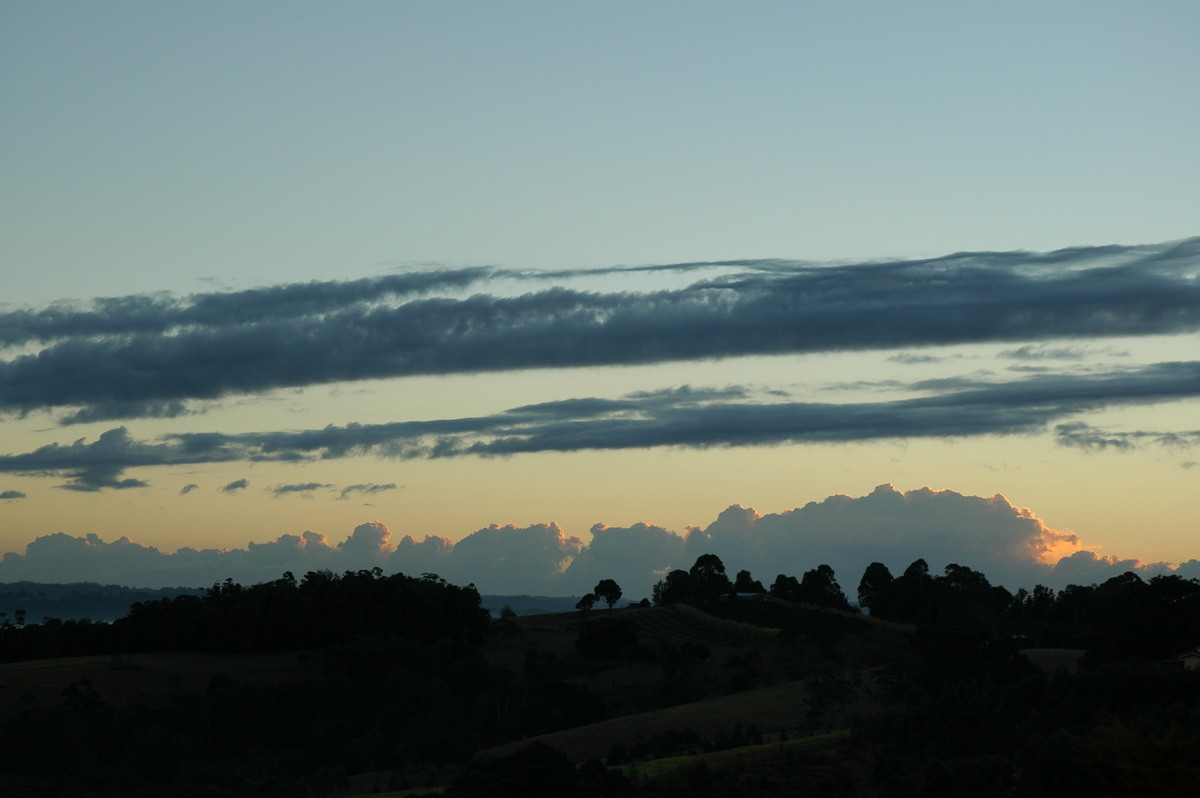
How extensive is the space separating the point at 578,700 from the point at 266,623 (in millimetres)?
32916

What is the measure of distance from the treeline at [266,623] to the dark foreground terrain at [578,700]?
0.22m

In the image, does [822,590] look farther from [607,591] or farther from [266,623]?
[266,623]

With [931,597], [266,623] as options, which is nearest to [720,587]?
[931,597]

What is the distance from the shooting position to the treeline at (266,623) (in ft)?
348

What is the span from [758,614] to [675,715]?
6525cm

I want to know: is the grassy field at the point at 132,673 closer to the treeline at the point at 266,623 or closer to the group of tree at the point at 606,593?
the treeline at the point at 266,623

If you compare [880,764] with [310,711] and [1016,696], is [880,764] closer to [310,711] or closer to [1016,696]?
[1016,696]

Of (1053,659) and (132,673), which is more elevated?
(132,673)

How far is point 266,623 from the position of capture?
10594 cm

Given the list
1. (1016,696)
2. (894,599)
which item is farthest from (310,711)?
(894,599)

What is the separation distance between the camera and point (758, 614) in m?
139

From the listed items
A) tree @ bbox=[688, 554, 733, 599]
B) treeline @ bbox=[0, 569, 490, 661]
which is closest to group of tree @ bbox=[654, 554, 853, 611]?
tree @ bbox=[688, 554, 733, 599]

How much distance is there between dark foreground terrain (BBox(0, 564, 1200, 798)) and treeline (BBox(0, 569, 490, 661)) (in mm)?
216


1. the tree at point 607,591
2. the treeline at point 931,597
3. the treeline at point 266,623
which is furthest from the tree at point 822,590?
the treeline at point 266,623
